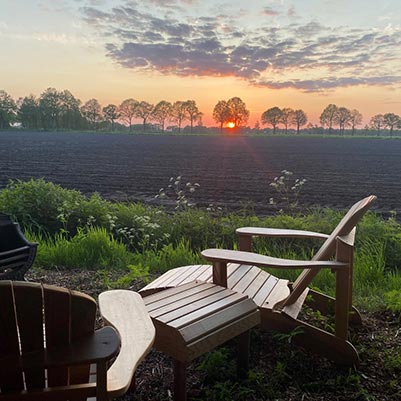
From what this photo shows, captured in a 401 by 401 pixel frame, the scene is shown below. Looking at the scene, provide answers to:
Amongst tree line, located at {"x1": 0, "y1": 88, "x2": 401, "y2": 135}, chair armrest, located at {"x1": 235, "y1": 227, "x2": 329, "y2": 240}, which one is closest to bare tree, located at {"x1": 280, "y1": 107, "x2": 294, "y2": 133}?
tree line, located at {"x1": 0, "y1": 88, "x2": 401, "y2": 135}

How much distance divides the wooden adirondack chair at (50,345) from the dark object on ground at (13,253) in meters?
2.14

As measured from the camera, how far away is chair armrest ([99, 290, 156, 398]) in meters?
1.52

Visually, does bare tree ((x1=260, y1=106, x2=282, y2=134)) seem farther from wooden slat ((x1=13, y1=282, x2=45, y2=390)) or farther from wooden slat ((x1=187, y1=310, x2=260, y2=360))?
wooden slat ((x1=13, y1=282, x2=45, y2=390))

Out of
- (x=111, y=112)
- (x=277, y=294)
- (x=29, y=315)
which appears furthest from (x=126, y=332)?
(x=111, y=112)

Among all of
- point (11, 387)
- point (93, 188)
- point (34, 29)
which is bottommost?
point (93, 188)

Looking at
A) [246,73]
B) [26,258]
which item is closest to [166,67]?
[246,73]

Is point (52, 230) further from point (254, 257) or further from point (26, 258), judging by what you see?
point (254, 257)

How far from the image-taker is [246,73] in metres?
21.7

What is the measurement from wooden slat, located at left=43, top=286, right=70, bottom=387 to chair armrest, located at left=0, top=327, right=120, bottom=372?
27 millimetres

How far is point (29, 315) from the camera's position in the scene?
1.35 meters

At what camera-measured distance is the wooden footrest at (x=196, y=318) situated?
2117 mm

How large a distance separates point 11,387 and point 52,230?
586 centimetres

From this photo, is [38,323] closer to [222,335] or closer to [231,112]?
[222,335]

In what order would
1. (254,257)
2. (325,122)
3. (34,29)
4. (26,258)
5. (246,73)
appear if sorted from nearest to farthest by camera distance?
(254,257)
(26,258)
(34,29)
(246,73)
(325,122)
